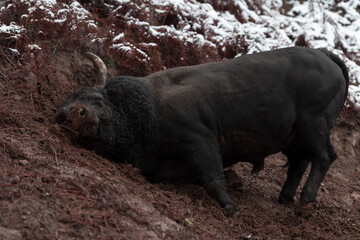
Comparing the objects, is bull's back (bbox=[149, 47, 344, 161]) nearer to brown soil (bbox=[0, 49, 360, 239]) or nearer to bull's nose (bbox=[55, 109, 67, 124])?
brown soil (bbox=[0, 49, 360, 239])

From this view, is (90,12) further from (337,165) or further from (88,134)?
(337,165)

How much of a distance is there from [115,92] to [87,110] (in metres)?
0.61

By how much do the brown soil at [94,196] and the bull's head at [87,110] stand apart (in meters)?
0.20

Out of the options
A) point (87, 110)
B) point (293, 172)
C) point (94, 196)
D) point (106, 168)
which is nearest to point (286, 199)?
point (293, 172)

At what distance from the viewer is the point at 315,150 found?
22.6 ft

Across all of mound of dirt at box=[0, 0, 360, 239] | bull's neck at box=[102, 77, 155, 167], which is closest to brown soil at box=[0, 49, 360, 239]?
mound of dirt at box=[0, 0, 360, 239]

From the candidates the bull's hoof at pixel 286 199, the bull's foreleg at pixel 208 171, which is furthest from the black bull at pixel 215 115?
the bull's hoof at pixel 286 199

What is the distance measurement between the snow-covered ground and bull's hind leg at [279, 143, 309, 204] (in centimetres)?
281

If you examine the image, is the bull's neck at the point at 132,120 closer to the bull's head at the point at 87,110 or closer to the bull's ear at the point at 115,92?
the bull's ear at the point at 115,92

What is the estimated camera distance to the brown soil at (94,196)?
4.28m

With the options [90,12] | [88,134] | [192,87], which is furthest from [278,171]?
[90,12]

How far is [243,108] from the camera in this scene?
651cm

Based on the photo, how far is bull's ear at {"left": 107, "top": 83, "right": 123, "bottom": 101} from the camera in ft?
20.9

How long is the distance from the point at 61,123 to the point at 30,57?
1.59 metres
